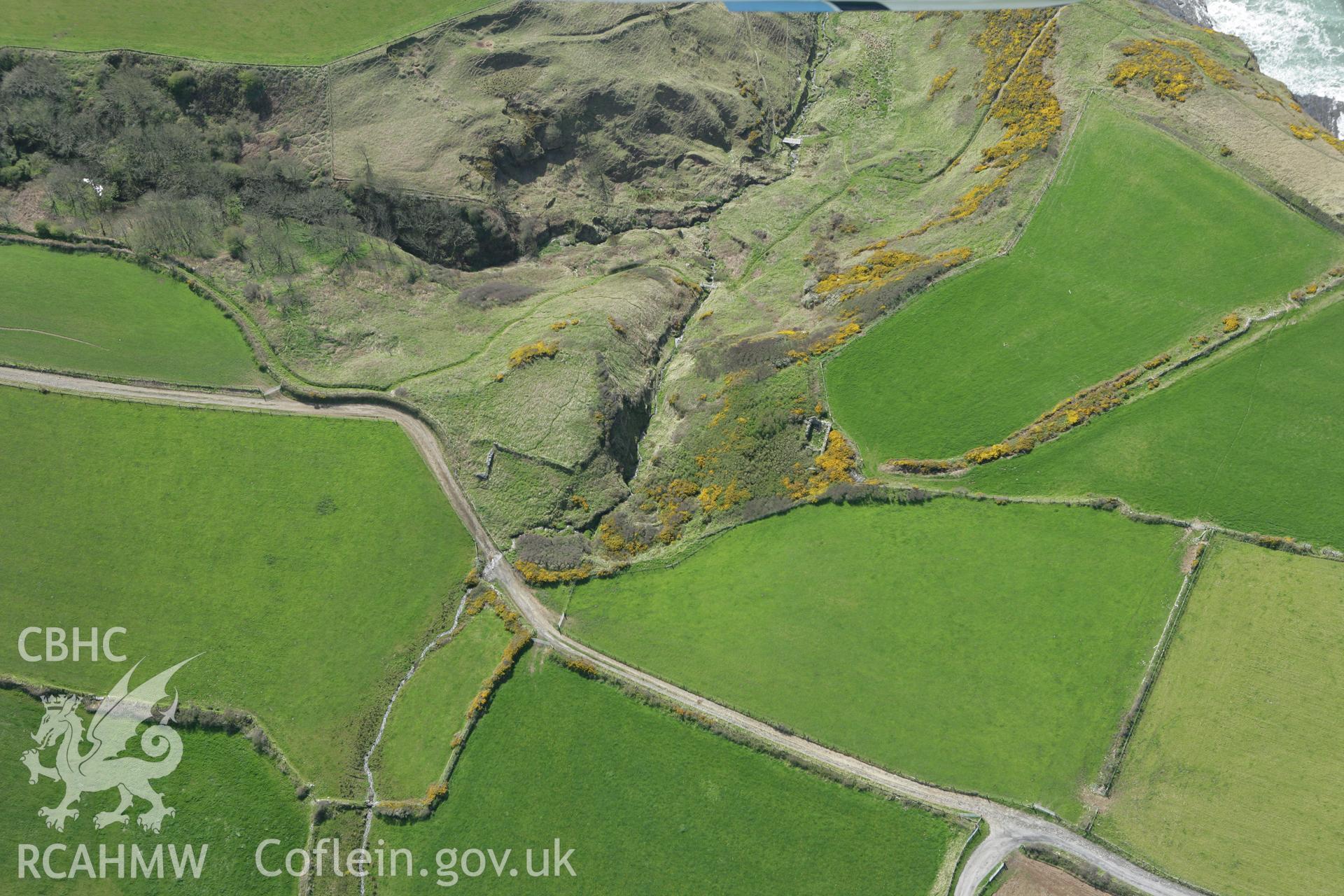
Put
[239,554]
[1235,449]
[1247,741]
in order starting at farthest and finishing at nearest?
[239,554]
[1235,449]
[1247,741]

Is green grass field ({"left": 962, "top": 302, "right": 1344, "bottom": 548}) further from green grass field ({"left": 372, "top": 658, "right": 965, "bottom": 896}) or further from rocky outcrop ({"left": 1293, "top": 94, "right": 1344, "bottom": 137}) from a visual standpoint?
rocky outcrop ({"left": 1293, "top": 94, "right": 1344, "bottom": 137})

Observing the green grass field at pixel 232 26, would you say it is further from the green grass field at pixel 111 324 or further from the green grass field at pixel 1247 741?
the green grass field at pixel 1247 741

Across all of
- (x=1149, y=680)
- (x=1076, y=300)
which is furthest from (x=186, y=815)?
(x=1076, y=300)

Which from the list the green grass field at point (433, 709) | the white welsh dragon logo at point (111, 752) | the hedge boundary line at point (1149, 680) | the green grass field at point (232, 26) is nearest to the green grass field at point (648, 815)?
the green grass field at point (433, 709)

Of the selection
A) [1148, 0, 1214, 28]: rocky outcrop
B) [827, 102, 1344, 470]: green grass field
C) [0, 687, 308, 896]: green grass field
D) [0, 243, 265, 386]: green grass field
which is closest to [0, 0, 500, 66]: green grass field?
[0, 243, 265, 386]: green grass field

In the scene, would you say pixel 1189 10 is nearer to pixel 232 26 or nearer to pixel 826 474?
pixel 826 474

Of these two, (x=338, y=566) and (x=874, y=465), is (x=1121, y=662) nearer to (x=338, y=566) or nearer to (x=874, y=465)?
(x=874, y=465)

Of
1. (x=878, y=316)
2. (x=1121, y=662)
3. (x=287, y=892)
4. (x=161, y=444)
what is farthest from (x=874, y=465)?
(x=161, y=444)
